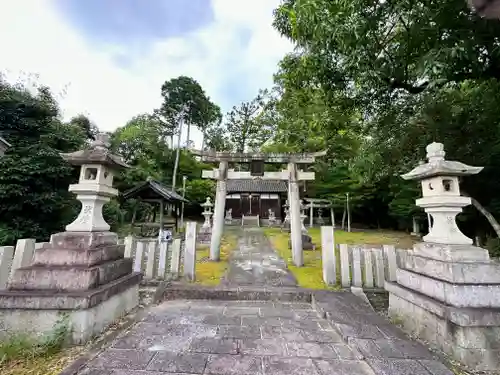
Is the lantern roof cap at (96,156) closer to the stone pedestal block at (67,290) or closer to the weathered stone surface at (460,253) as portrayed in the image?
the stone pedestal block at (67,290)

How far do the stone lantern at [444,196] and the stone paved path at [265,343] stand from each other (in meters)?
1.26

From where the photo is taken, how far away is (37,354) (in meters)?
2.25

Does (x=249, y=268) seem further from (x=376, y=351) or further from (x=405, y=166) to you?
(x=405, y=166)

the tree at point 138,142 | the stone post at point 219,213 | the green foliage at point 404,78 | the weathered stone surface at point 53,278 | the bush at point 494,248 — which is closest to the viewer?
the weathered stone surface at point 53,278

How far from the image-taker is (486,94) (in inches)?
238

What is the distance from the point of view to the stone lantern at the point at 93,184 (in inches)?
123

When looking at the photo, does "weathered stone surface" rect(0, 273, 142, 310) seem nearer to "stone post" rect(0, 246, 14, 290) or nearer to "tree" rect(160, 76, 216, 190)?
"stone post" rect(0, 246, 14, 290)

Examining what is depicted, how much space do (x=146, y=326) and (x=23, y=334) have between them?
1179 mm

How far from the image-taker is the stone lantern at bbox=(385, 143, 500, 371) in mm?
2207

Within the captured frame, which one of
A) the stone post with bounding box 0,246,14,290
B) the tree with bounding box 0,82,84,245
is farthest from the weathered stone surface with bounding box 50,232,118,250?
the tree with bounding box 0,82,84,245

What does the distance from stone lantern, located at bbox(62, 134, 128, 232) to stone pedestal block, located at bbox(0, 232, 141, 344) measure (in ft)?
0.53

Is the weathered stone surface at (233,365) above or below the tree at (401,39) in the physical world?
below

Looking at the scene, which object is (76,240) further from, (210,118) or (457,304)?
(210,118)

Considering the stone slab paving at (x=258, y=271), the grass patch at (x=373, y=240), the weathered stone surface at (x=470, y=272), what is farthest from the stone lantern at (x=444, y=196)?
the grass patch at (x=373, y=240)
